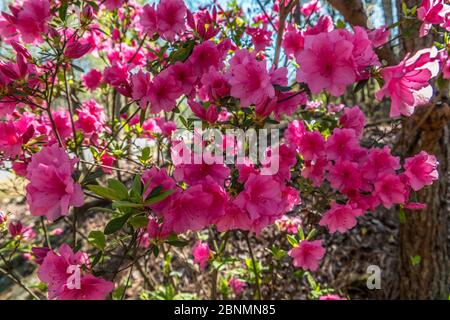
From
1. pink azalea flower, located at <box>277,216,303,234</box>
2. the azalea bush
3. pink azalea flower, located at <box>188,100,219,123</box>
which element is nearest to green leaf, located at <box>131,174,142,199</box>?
the azalea bush

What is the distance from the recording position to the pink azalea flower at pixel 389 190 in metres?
1.01

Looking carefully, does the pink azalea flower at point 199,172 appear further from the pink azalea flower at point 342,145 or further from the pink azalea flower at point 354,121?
the pink azalea flower at point 354,121

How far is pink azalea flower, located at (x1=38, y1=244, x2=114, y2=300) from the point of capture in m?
0.89

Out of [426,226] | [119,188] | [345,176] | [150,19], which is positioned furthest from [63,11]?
[426,226]

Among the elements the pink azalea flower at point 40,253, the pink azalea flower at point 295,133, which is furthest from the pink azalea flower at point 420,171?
the pink azalea flower at point 40,253

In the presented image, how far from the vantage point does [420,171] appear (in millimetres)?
1085

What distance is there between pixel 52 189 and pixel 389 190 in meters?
0.90

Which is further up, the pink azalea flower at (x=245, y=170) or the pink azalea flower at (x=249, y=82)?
the pink azalea flower at (x=249, y=82)

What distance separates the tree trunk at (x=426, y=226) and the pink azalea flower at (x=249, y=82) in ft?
4.80

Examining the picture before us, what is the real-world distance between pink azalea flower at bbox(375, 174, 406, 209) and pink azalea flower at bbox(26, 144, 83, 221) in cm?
80

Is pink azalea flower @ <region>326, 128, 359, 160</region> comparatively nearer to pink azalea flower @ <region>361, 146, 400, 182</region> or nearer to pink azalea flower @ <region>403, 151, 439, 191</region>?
pink azalea flower @ <region>361, 146, 400, 182</region>

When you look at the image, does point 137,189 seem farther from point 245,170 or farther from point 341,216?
point 341,216
